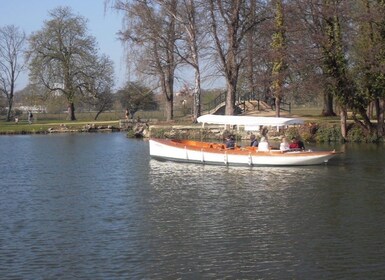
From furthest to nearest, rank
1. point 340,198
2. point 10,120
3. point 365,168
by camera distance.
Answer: point 10,120 < point 365,168 < point 340,198

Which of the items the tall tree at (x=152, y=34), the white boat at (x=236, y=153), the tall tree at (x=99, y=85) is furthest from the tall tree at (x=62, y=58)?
the white boat at (x=236, y=153)

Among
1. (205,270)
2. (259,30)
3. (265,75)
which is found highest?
(259,30)

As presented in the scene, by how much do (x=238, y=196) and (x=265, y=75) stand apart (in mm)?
26535

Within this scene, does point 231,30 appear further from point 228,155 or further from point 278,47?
point 228,155

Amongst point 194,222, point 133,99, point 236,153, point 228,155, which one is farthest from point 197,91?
point 194,222

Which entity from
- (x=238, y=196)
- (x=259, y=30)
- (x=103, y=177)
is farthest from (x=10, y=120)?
(x=238, y=196)

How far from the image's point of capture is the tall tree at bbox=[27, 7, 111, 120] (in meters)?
75.0

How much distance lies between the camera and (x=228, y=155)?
104 ft

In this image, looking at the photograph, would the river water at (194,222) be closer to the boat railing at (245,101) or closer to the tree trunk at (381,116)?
the tree trunk at (381,116)

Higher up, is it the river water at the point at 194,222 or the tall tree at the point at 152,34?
the tall tree at the point at 152,34

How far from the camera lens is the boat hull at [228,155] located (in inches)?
1190

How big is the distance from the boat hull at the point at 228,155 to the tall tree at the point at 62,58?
139 ft

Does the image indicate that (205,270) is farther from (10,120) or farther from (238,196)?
(10,120)

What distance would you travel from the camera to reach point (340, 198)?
70.9 ft
